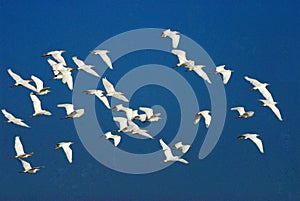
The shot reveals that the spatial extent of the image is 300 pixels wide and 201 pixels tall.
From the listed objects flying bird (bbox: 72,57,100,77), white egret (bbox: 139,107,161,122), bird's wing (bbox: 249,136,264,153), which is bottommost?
bird's wing (bbox: 249,136,264,153)

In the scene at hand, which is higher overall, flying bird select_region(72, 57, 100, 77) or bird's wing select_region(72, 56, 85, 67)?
bird's wing select_region(72, 56, 85, 67)

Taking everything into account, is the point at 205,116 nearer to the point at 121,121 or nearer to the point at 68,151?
the point at 121,121

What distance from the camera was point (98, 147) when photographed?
55.4m

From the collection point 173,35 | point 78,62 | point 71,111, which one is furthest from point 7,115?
point 173,35

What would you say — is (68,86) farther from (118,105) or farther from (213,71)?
(213,71)

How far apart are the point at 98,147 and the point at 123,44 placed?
513 cm

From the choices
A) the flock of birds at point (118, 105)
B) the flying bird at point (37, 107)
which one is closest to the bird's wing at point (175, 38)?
the flock of birds at point (118, 105)

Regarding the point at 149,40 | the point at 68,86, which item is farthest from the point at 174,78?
the point at 68,86

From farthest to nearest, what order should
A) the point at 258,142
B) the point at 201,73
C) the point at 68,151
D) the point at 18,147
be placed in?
the point at 201,73 → the point at 258,142 → the point at 68,151 → the point at 18,147

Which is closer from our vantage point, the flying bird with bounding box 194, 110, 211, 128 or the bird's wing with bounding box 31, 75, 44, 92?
the flying bird with bounding box 194, 110, 211, 128

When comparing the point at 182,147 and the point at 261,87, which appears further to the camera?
the point at 182,147

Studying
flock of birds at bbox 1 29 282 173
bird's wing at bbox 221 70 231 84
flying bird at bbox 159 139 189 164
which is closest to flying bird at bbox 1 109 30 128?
flock of birds at bbox 1 29 282 173

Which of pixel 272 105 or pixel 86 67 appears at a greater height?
pixel 86 67

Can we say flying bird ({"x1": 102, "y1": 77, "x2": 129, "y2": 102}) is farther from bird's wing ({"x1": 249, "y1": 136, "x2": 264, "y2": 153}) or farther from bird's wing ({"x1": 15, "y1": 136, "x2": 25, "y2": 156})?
bird's wing ({"x1": 249, "y1": 136, "x2": 264, "y2": 153})
